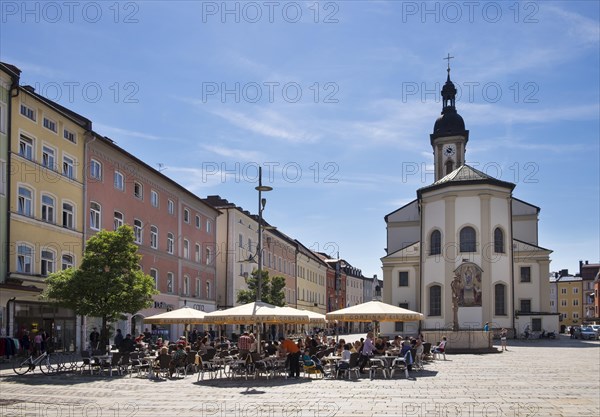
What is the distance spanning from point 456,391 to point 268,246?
173ft

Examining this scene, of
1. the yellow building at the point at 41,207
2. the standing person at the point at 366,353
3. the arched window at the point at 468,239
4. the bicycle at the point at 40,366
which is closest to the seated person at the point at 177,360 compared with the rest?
the bicycle at the point at 40,366

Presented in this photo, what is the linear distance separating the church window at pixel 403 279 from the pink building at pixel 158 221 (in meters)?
19.2

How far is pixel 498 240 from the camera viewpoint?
2231 inches

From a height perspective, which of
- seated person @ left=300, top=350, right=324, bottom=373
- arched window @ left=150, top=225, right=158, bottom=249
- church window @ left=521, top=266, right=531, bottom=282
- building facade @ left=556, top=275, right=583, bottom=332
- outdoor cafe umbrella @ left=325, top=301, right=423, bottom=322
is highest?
arched window @ left=150, top=225, right=158, bottom=249

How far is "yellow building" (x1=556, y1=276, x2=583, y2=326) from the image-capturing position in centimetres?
12800

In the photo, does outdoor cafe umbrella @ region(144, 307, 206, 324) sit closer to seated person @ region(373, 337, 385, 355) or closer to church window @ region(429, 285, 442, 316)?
seated person @ region(373, 337, 385, 355)

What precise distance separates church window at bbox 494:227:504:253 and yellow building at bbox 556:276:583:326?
79.5 metres

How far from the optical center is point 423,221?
59.5m

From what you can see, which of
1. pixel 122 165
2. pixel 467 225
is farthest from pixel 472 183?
pixel 122 165

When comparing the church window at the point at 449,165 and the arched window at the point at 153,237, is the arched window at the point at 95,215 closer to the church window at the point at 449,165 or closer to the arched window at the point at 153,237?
the arched window at the point at 153,237

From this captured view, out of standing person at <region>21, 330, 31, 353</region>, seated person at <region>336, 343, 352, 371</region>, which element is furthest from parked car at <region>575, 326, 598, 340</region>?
standing person at <region>21, 330, 31, 353</region>

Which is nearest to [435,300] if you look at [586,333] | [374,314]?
[586,333]

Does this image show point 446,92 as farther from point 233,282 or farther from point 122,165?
point 122,165

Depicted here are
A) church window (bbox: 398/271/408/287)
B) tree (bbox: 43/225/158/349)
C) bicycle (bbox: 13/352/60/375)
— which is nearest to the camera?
bicycle (bbox: 13/352/60/375)
